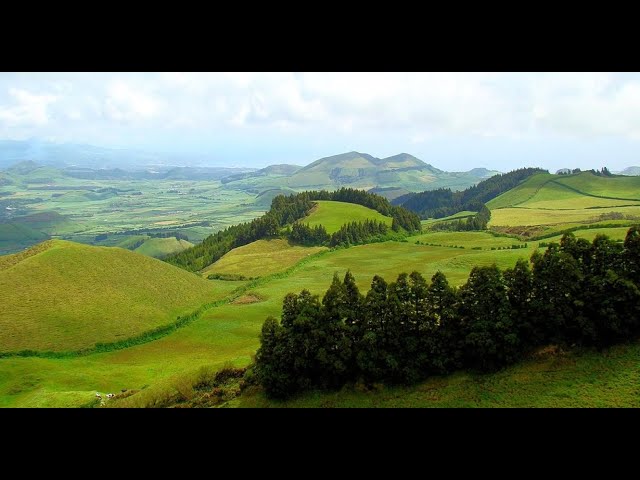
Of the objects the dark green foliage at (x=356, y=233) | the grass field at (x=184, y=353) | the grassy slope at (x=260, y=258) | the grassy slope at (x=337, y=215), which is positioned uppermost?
the grassy slope at (x=337, y=215)

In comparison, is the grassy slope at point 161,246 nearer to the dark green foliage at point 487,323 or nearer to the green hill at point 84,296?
the green hill at point 84,296

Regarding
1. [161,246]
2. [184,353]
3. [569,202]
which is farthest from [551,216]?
[161,246]

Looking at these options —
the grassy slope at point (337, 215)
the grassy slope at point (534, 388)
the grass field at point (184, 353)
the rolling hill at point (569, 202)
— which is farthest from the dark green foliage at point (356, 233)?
the grassy slope at point (534, 388)

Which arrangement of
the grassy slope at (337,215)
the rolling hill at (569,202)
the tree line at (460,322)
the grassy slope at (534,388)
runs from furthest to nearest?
the grassy slope at (337,215), the rolling hill at (569,202), the tree line at (460,322), the grassy slope at (534,388)

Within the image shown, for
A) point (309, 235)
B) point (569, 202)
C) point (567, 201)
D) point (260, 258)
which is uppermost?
point (567, 201)

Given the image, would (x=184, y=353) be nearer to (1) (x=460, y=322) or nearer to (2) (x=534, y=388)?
(1) (x=460, y=322)

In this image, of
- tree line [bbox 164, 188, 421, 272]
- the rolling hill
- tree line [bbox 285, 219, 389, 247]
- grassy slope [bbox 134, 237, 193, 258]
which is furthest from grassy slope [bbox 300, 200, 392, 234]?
grassy slope [bbox 134, 237, 193, 258]
